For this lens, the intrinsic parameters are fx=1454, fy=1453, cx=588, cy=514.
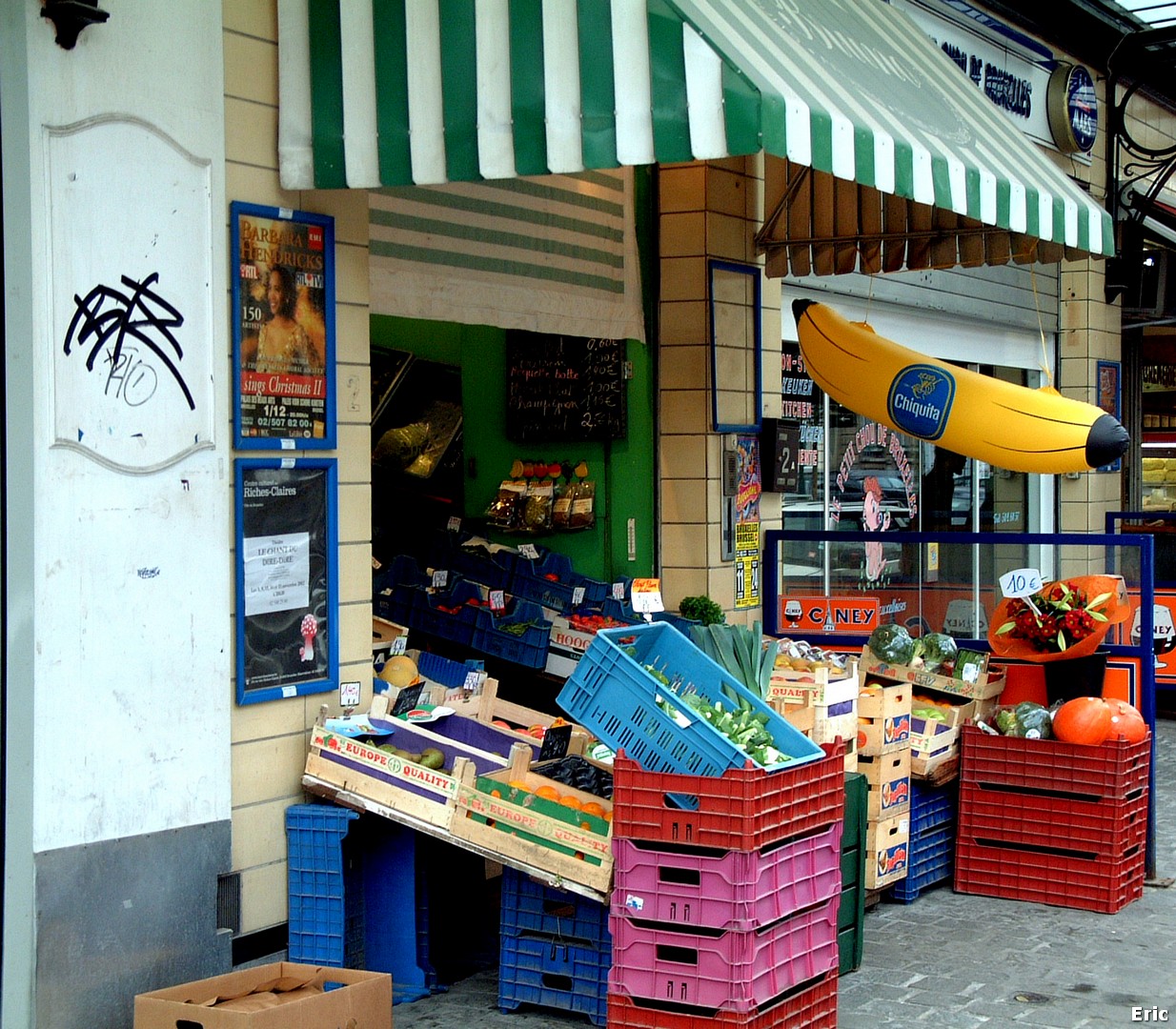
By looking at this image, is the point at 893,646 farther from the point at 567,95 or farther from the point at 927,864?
the point at 567,95

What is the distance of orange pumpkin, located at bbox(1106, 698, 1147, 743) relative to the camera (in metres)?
7.45

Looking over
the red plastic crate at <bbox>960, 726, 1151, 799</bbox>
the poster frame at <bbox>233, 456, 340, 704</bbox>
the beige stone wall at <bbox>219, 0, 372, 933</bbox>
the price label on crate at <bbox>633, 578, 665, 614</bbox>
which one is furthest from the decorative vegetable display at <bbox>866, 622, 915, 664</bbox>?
the poster frame at <bbox>233, 456, 340, 704</bbox>

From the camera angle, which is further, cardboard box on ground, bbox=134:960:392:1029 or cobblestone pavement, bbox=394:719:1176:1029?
cobblestone pavement, bbox=394:719:1176:1029

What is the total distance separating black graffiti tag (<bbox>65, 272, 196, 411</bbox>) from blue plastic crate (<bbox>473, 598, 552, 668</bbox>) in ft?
10.6

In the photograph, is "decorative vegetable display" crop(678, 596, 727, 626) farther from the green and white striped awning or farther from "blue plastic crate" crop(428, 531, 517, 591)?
the green and white striped awning

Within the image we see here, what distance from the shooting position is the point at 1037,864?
7.59 metres

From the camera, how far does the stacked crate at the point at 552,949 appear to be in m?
5.70

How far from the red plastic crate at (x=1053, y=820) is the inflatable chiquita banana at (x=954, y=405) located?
221 cm

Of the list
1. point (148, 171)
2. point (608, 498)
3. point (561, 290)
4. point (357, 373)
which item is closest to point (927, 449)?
point (608, 498)

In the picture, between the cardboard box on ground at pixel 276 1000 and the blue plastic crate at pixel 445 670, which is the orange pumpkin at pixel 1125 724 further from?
the cardboard box on ground at pixel 276 1000

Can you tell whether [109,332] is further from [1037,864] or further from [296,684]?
[1037,864]

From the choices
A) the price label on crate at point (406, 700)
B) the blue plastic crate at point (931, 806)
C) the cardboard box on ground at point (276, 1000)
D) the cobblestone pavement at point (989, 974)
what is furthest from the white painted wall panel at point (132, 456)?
the blue plastic crate at point (931, 806)

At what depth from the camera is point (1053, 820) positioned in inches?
296

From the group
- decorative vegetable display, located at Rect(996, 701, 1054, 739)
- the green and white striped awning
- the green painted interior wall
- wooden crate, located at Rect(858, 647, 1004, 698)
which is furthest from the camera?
the green painted interior wall
